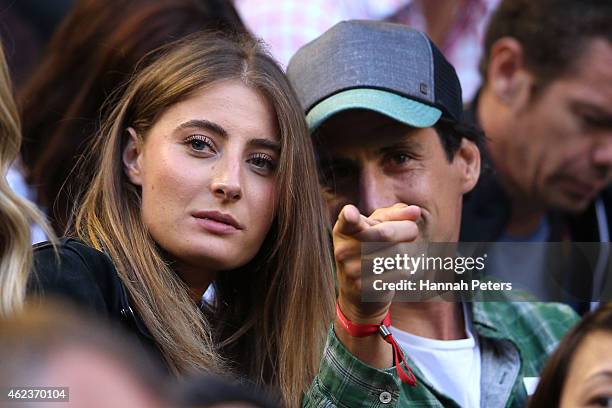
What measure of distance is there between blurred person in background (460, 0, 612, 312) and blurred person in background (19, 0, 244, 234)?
825 mm

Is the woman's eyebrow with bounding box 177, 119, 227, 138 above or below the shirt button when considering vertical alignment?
above

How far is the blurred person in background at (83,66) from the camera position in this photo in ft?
8.90

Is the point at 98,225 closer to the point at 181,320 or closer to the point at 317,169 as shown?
the point at 181,320

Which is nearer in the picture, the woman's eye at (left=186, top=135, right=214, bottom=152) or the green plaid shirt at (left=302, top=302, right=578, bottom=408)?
the green plaid shirt at (left=302, top=302, right=578, bottom=408)

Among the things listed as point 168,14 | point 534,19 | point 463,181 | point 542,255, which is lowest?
point 542,255

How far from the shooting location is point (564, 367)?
1.81 meters

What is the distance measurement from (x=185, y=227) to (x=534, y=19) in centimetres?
154

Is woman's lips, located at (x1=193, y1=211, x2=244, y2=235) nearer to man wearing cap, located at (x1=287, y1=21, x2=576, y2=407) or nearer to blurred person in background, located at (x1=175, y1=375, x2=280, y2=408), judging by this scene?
man wearing cap, located at (x1=287, y1=21, x2=576, y2=407)

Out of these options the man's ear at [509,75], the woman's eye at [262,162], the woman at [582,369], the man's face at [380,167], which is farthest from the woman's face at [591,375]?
the man's ear at [509,75]

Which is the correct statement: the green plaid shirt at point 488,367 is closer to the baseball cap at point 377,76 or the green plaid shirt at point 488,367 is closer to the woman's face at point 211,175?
the woman's face at point 211,175

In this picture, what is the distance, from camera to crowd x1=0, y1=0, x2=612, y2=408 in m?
1.88

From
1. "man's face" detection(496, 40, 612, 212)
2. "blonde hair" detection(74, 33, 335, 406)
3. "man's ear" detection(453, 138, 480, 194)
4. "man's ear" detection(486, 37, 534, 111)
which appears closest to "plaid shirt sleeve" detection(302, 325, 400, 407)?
"blonde hair" detection(74, 33, 335, 406)

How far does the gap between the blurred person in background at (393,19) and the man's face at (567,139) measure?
0.80 ft

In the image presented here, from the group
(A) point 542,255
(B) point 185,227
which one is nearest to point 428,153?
(A) point 542,255
